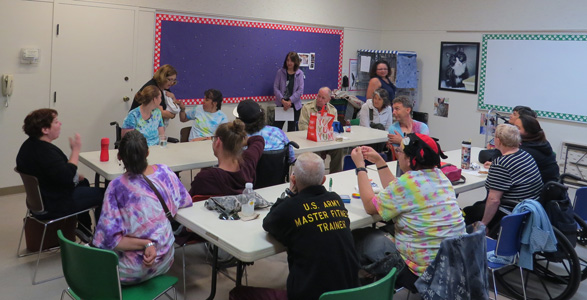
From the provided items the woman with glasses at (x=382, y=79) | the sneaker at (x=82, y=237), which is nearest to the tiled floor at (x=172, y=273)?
the sneaker at (x=82, y=237)

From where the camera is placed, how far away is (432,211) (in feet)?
8.90

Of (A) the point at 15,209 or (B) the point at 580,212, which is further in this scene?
(A) the point at 15,209

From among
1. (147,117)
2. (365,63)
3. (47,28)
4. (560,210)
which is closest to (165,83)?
(147,117)

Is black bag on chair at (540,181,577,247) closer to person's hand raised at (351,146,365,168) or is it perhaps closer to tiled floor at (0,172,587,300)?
tiled floor at (0,172,587,300)

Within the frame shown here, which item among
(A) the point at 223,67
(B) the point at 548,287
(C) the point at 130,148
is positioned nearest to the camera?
(C) the point at 130,148

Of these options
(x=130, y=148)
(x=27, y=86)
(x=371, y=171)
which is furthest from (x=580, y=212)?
(x=27, y=86)

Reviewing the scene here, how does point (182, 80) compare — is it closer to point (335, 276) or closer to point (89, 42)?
point (89, 42)

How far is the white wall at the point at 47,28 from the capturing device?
5250mm

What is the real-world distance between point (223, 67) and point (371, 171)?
3.56m

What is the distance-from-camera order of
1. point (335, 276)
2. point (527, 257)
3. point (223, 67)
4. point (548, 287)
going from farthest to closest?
point (223, 67) → point (548, 287) → point (527, 257) → point (335, 276)

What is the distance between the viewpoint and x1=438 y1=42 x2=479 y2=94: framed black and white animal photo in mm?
8039

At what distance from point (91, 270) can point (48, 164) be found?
4.96 feet

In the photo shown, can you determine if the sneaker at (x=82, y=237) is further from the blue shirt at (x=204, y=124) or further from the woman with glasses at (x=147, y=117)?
the blue shirt at (x=204, y=124)

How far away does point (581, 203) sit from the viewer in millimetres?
3904
